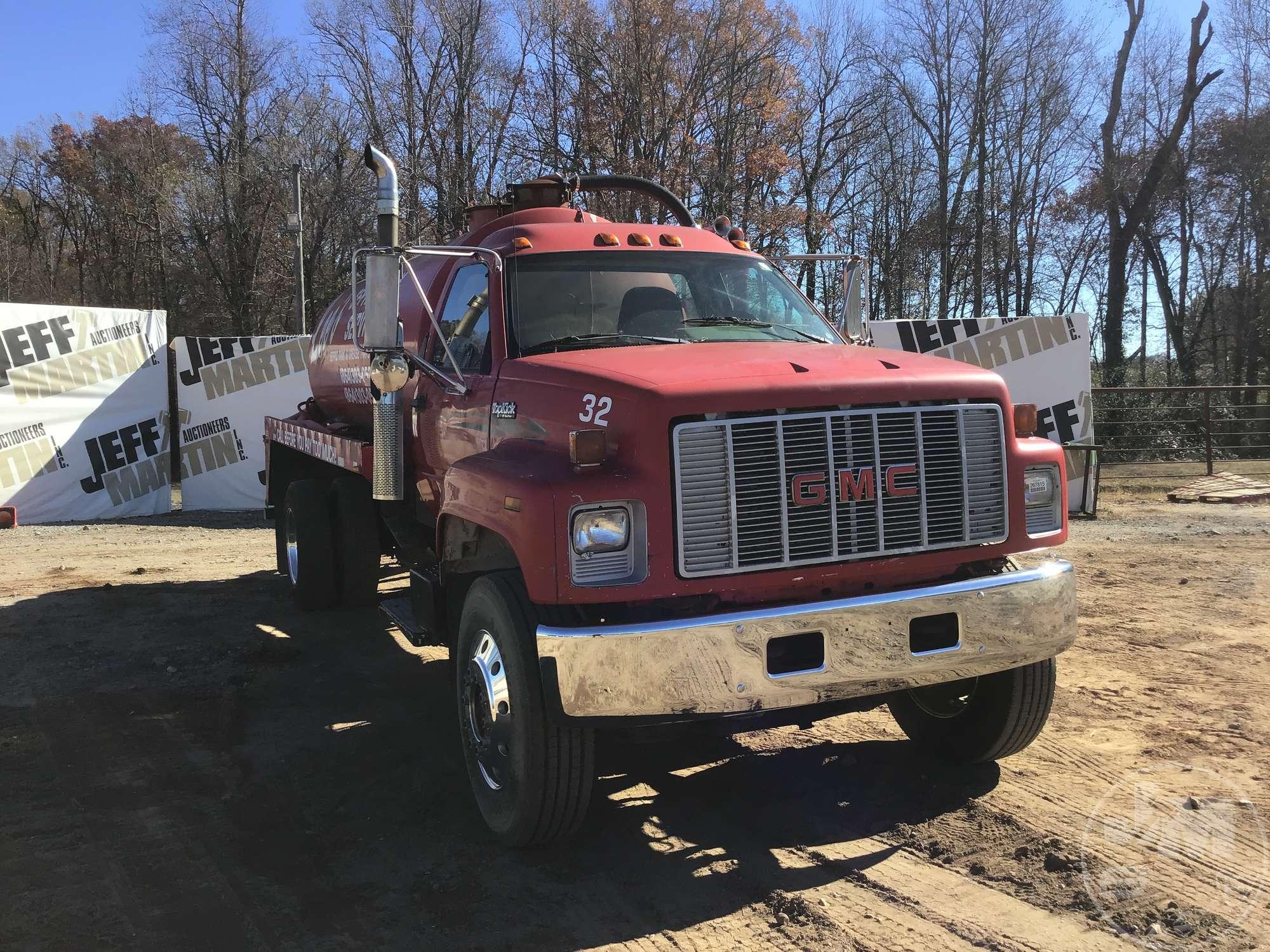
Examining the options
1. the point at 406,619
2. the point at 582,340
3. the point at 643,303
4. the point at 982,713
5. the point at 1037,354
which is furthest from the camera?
the point at 1037,354

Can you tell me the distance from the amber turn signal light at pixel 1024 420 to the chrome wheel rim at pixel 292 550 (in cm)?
546

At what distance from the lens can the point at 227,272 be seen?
33.4 meters

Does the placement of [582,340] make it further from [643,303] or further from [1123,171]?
[1123,171]

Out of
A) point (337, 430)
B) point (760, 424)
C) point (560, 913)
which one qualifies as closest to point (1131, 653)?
point (760, 424)

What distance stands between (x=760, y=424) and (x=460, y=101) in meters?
28.2

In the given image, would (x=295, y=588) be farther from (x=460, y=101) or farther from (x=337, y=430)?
(x=460, y=101)

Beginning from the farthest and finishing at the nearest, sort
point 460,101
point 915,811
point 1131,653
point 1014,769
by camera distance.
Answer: point 460,101 → point 1131,653 → point 1014,769 → point 915,811

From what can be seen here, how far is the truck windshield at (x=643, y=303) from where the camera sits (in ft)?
14.8

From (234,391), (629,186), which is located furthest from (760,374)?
(234,391)

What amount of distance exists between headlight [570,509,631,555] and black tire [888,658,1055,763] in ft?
6.01

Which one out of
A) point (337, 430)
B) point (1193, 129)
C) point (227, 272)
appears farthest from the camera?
point (227, 272)

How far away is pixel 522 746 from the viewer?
11.3 ft

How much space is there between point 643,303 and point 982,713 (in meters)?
2.49

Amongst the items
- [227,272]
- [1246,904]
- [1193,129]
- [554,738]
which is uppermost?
[1193,129]
